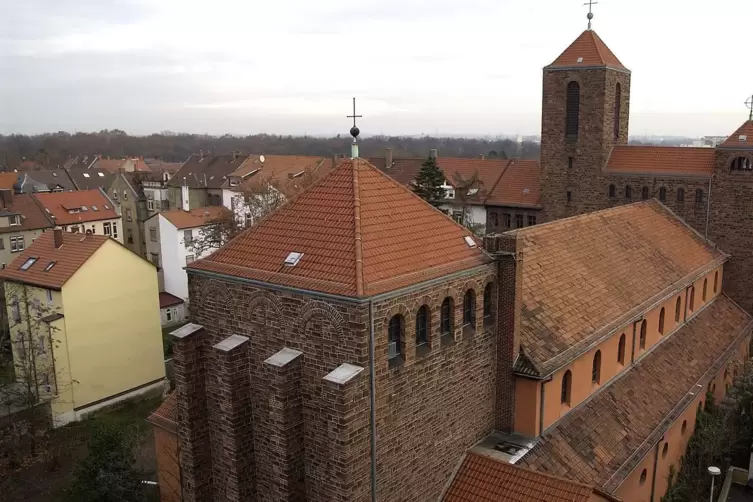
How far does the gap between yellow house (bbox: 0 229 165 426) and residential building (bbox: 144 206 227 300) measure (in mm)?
13649

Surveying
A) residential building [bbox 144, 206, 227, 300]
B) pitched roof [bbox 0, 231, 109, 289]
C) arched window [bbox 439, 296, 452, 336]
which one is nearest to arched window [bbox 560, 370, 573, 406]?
arched window [bbox 439, 296, 452, 336]

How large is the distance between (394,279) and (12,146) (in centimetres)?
19546

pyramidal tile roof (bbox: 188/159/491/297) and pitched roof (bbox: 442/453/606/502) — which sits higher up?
pyramidal tile roof (bbox: 188/159/491/297)

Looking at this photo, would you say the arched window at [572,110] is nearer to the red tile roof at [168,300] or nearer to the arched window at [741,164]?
the arched window at [741,164]

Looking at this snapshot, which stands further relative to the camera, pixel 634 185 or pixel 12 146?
pixel 12 146

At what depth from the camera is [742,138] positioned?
33906 mm

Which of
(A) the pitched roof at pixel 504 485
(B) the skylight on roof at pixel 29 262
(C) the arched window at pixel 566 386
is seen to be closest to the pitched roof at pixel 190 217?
(B) the skylight on roof at pixel 29 262

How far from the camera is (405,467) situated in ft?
48.4

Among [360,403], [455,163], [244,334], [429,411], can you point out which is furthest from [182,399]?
[455,163]

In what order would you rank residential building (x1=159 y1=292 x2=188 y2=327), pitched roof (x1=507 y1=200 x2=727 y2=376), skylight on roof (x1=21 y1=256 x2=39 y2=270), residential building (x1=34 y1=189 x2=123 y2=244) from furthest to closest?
residential building (x1=34 y1=189 x2=123 y2=244)
residential building (x1=159 y1=292 x2=188 y2=327)
skylight on roof (x1=21 y1=256 x2=39 y2=270)
pitched roof (x1=507 y1=200 x2=727 y2=376)

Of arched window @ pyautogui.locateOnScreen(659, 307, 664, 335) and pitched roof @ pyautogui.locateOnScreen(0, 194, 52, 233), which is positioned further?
pitched roof @ pyautogui.locateOnScreen(0, 194, 52, 233)

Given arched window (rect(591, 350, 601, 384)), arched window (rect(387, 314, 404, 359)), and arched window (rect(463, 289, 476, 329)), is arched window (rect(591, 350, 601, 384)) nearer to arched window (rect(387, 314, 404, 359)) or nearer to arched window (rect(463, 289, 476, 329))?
arched window (rect(463, 289, 476, 329))

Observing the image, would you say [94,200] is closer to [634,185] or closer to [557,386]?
[634,185]

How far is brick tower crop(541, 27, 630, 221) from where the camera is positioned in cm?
3806
